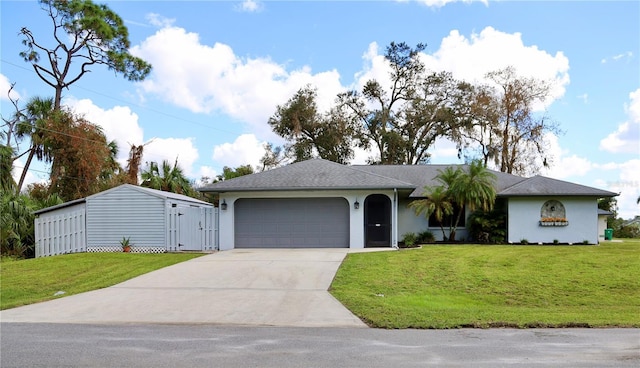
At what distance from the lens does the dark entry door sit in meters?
21.1

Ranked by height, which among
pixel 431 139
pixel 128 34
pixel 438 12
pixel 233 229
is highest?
pixel 128 34

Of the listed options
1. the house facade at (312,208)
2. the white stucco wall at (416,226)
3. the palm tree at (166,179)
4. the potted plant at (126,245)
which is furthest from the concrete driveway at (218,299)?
the palm tree at (166,179)

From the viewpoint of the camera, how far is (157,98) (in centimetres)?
3047

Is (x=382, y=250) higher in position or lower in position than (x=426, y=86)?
lower

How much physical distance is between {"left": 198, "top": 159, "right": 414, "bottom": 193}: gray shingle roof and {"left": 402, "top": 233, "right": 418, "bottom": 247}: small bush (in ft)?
8.51

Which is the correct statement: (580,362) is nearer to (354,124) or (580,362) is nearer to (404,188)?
(404,188)

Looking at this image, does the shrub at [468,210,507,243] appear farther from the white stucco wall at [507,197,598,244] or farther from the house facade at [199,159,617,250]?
the house facade at [199,159,617,250]

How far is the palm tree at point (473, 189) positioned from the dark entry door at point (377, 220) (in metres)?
3.45

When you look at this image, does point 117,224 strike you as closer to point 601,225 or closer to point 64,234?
point 64,234

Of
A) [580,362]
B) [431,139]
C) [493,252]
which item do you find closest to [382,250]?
[493,252]

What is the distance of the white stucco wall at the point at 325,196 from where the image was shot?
815 inches

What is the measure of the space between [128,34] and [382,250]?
2428 centimetres

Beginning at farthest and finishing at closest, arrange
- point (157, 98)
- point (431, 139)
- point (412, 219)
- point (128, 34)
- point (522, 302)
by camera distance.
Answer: point (431, 139)
point (128, 34)
point (157, 98)
point (412, 219)
point (522, 302)

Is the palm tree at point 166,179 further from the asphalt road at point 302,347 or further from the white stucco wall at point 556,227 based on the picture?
the asphalt road at point 302,347
